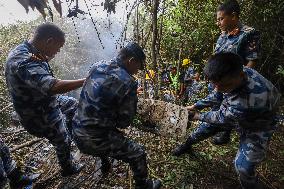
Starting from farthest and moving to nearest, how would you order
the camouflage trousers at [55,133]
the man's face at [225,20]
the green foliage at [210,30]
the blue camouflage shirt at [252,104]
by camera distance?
the green foliage at [210,30], the man's face at [225,20], the camouflage trousers at [55,133], the blue camouflage shirt at [252,104]

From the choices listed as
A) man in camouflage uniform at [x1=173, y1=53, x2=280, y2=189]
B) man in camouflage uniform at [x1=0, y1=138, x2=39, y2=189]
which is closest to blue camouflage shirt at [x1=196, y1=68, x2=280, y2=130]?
man in camouflage uniform at [x1=173, y1=53, x2=280, y2=189]

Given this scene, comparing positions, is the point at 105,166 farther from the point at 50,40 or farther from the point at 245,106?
the point at 245,106

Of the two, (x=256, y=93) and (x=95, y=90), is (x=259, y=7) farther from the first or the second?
(x=95, y=90)

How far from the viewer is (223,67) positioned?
8.79ft

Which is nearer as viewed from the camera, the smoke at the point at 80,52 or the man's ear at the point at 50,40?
the man's ear at the point at 50,40

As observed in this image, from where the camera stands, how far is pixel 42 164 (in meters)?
4.64

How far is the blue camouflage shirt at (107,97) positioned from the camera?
298 cm

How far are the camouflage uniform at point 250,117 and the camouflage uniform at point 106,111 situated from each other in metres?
0.91

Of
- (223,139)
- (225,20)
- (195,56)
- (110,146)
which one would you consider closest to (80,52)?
(195,56)

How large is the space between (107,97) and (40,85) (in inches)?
29.8

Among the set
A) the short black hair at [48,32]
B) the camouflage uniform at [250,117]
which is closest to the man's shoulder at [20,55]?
the short black hair at [48,32]

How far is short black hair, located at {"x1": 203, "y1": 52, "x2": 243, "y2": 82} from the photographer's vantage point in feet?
8.82

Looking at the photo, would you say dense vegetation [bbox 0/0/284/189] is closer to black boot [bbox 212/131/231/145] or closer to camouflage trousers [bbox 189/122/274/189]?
black boot [bbox 212/131/231/145]

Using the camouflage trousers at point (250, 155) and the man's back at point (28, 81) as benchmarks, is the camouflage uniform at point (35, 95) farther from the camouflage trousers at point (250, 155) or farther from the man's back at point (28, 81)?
the camouflage trousers at point (250, 155)
